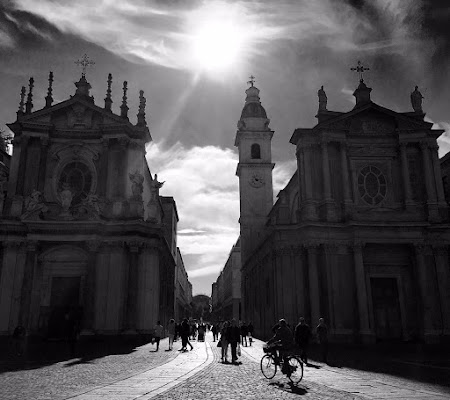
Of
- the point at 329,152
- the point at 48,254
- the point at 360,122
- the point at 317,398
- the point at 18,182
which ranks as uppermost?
the point at 360,122

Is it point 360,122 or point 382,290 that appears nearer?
point 382,290

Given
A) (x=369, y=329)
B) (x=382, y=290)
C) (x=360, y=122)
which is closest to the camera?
(x=369, y=329)

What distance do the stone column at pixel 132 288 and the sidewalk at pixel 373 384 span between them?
1600cm

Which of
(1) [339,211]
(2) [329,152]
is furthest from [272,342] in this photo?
(2) [329,152]

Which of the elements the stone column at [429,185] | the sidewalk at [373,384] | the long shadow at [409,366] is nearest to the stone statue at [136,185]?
the long shadow at [409,366]

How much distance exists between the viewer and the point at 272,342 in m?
14.8

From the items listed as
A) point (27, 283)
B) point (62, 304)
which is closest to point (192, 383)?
point (62, 304)

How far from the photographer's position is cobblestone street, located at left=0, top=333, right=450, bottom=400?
10545 mm

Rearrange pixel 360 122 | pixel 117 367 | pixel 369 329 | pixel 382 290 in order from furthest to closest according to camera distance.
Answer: pixel 360 122 → pixel 382 290 → pixel 369 329 → pixel 117 367

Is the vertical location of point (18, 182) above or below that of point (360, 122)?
below

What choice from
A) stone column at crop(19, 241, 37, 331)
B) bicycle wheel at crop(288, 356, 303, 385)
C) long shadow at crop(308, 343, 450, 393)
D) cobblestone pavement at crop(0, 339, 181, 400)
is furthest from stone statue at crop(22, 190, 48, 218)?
bicycle wheel at crop(288, 356, 303, 385)

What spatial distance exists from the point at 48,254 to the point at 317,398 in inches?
983

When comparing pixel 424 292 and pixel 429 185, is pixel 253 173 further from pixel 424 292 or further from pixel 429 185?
pixel 424 292

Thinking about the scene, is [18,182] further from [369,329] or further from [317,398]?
[317,398]
